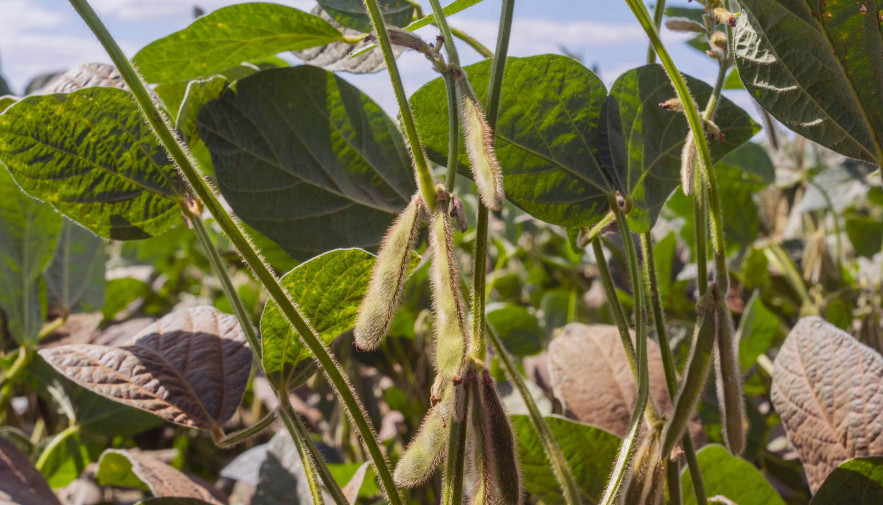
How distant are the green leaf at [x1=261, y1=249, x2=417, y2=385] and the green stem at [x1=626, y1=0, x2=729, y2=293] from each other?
0.20 m


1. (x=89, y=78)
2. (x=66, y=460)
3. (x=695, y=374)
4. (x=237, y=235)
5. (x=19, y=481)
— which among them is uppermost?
(x=89, y=78)

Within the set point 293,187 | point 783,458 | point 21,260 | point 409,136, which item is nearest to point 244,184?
point 293,187

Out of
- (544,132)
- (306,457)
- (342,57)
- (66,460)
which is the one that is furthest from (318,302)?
(66,460)

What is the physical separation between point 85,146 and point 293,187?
0.17m

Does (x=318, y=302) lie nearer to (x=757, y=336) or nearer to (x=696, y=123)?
(x=696, y=123)

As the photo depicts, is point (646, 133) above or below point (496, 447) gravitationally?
above

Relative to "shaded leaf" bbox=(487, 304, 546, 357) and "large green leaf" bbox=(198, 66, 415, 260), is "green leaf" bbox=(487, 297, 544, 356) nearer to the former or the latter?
"shaded leaf" bbox=(487, 304, 546, 357)

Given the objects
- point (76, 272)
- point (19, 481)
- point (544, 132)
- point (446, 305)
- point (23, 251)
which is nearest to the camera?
point (446, 305)

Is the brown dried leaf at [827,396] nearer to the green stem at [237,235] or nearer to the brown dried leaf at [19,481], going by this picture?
the green stem at [237,235]

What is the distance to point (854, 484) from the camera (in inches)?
22.7

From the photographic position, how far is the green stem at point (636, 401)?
0.45 meters

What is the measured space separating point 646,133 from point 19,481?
25.0 inches

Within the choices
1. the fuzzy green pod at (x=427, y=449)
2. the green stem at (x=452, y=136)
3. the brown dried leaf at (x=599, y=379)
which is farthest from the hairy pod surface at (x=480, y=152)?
the brown dried leaf at (x=599, y=379)

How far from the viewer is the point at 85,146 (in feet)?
1.88
